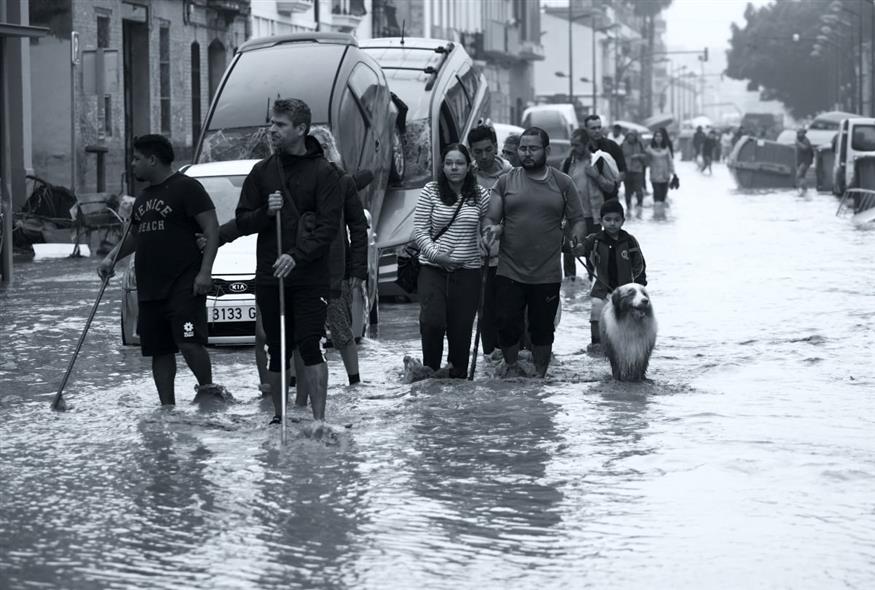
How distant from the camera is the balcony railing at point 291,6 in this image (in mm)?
49969

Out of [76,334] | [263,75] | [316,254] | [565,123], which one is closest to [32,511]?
[316,254]

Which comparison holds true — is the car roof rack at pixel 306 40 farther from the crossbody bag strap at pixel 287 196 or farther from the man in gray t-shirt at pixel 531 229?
the crossbody bag strap at pixel 287 196

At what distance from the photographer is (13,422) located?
1094cm

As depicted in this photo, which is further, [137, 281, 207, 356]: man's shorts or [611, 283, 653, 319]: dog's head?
[611, 283, 653, 319]: dog's head

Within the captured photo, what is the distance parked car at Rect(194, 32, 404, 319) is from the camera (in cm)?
2028

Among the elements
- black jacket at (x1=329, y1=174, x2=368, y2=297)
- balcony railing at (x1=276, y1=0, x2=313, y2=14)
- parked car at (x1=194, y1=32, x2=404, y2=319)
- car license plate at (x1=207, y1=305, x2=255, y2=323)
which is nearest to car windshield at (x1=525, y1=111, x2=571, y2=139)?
balcony railing at (x1=276, y1=0, x2=313, y2=14)

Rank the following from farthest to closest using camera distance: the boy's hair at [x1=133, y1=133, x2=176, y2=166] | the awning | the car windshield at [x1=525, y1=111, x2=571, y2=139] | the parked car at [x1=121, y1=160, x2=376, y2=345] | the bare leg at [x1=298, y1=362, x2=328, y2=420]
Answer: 1. the car windshield at [x1=525, y1=111, x2=571, y2=139]
2. the awning
3. the parked car at [x1=121, y1=160, x2=376, y2=345]
4. the boy's hair at [x1=133, y1=133, x2=176, y2=166]
5. the bare leg at [x1=298, y1=362, x2=328, y2=420]

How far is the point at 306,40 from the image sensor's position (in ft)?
71.2

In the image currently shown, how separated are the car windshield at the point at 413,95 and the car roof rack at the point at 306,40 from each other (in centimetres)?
127

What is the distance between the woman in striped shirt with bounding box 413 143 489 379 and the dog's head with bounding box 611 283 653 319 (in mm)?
860

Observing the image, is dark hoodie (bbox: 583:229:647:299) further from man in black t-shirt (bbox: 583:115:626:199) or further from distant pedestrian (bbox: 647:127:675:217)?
distant pedestrian (bbox: 647:127:675:217)

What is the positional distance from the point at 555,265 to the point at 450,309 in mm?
700

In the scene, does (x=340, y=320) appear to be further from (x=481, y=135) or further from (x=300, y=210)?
(x=300, y=210)

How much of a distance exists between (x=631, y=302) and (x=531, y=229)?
752mm
